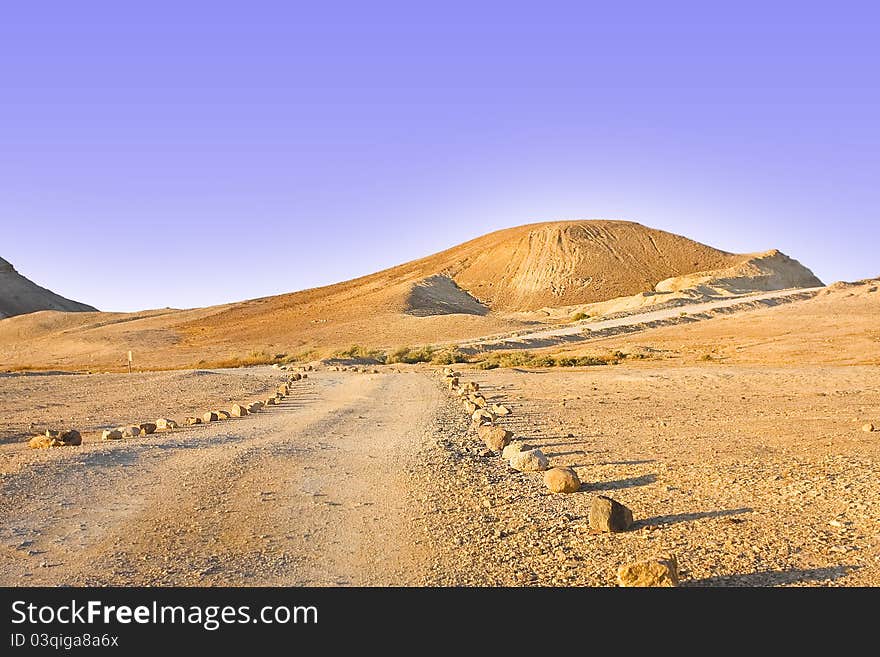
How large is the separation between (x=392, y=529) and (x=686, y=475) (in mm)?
3901

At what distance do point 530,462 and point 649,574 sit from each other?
4763 mm

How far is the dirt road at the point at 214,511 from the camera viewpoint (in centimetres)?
548

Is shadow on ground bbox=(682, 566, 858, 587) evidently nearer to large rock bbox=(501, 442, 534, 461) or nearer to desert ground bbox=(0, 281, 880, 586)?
desert ground bbox=(0, 281, 880, 586)

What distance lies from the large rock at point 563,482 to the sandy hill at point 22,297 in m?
165

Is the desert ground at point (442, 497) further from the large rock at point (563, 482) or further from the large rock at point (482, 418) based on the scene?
the large rock at point (482, 418)

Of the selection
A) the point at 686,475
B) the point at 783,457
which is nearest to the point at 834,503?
the point at 686,475

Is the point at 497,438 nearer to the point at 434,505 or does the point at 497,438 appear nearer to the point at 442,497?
the point at 442,497

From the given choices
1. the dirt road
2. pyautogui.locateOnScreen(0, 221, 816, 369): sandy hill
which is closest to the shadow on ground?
the dirt road

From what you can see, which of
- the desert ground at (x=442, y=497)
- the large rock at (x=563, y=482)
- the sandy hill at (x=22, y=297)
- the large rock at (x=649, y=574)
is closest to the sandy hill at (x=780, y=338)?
the desert ground at (x=442, y=497)

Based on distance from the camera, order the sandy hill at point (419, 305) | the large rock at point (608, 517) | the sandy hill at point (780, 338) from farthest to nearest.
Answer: the sandy hill at point (419, 305) < the sandy hill at point (780, 338) < the large rock at point (608, 517)

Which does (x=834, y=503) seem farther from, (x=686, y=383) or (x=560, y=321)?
(x=560, y=321)

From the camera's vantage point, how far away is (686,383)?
23703mm

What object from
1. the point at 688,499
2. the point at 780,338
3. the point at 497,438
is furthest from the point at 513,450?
the point at 780,338

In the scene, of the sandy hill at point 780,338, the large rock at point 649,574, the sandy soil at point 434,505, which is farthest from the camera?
the sandy hill at point 780,338
